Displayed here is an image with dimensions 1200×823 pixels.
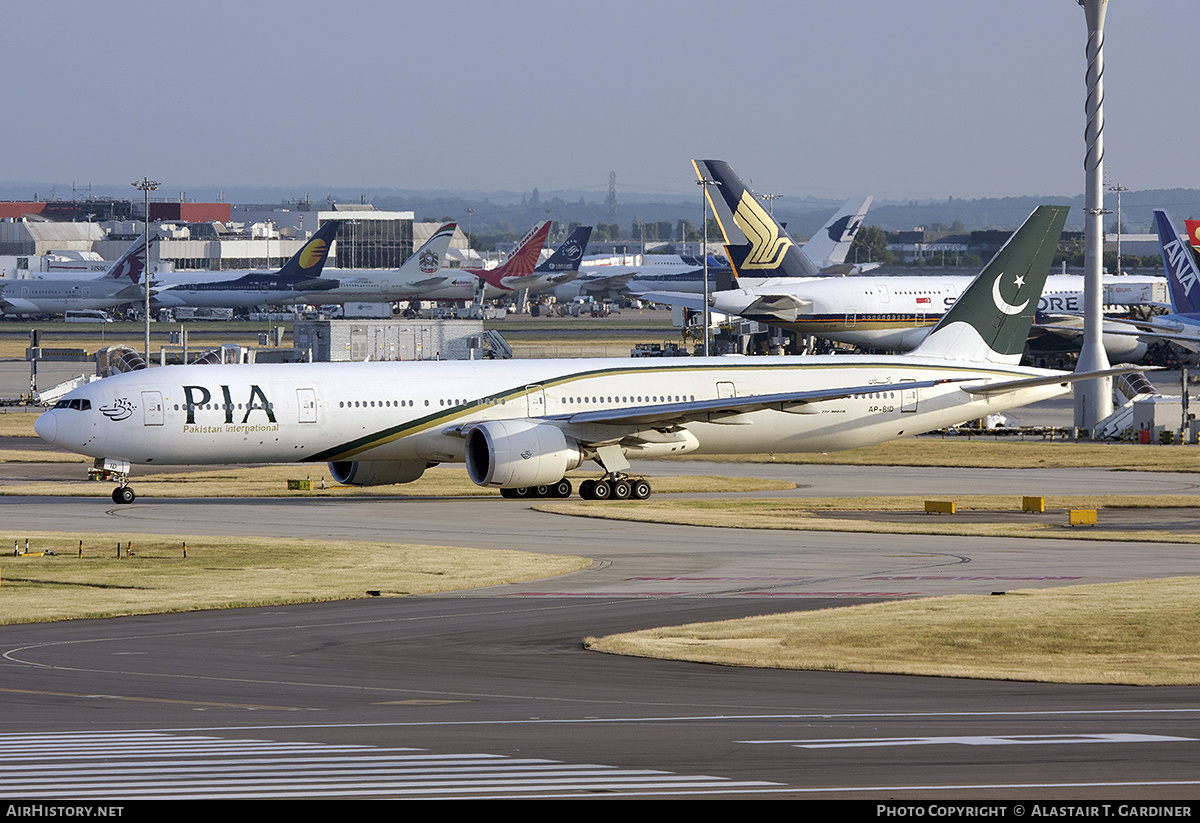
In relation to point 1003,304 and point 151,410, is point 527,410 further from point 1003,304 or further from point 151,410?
point 1003,304

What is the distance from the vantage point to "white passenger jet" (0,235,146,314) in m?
174

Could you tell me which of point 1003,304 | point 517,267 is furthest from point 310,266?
point 1003,304

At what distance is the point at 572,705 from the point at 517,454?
2700 cm

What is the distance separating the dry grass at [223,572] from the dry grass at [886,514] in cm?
863

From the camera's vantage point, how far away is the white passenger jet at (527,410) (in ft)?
150

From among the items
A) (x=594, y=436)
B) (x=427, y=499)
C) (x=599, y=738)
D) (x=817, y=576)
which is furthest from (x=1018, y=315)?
(x=599, y=738)

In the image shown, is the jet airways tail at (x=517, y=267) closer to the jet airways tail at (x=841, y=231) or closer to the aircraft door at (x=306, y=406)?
the jet airways tail at (x=841, y=231)

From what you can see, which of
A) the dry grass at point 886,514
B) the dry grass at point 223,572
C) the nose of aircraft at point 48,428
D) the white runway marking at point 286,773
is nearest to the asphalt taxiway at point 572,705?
the white runway marking at point 286,773

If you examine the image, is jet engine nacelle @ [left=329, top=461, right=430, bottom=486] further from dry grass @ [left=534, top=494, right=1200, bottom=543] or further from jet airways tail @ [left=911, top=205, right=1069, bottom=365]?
jet airways tail @ [left=911, top=205, right=1069, bottom=365]

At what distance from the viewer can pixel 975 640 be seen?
2422 cm

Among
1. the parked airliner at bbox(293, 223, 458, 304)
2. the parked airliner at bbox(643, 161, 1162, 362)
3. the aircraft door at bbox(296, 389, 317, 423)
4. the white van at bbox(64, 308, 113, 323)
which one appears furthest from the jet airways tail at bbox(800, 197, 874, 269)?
the aircraft door at bbox(296, 389, 317, 423)

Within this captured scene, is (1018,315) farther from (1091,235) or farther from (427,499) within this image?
(427,499)

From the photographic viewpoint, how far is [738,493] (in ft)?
169
